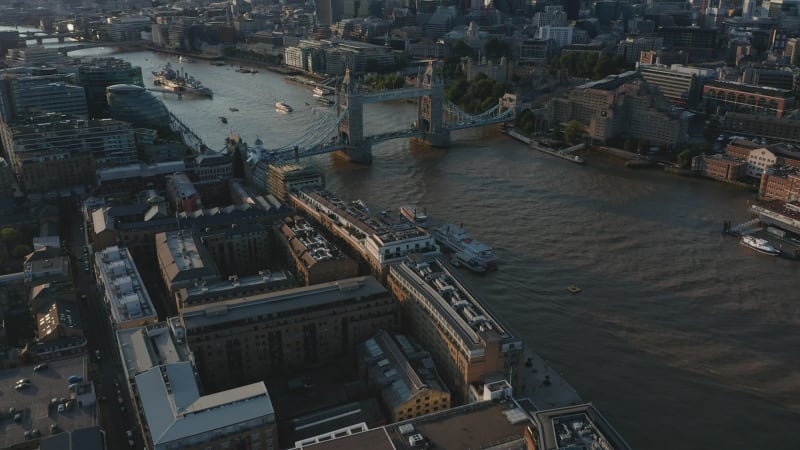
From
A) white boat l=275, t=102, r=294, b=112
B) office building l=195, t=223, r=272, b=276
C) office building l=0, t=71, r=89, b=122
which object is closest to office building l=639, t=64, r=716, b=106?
white boat l=275, t=102, r=294, b=112

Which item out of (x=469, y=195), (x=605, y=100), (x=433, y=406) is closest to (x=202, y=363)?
(x=433, y=406)

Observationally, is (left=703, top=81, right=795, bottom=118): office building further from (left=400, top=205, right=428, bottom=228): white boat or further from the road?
the road

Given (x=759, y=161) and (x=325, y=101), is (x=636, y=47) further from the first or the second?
(x=759, y=161)

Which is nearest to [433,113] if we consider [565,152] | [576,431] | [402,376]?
[565,152]

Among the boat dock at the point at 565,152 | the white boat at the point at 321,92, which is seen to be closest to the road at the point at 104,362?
the boat dock at the point at 565,152

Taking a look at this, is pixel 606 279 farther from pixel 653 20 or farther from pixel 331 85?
pixel 653 20

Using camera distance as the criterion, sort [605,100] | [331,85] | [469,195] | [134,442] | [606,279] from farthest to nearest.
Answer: [331,85]
[605,100]
[469,195]
[606,279]
[134,442]
